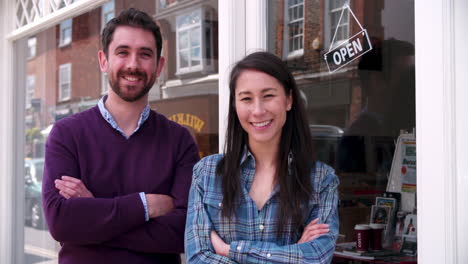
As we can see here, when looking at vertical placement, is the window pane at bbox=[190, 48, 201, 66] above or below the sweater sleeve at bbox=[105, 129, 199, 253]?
above

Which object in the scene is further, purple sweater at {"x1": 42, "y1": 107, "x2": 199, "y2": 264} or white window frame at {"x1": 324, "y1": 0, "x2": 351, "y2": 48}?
white window frame at {"x1": 324, "y1": 0, "x2": 351, "y2": 48}

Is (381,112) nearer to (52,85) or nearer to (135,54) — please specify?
(135,54)

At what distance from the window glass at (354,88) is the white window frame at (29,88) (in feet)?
A: 12.5

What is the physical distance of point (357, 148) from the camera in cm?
337

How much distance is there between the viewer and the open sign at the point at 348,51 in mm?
3058

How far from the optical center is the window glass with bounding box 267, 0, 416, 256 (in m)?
3.00

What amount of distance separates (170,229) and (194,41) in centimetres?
207

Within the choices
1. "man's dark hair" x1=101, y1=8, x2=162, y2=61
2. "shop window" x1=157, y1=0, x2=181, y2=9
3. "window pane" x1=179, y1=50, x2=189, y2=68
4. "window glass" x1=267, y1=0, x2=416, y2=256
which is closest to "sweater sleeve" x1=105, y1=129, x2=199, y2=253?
"man's dark hair" x1=101, y1=8, x2=162, y2=61

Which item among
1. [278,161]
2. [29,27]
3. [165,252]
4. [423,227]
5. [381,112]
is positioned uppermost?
[29,27]

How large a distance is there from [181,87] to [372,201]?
1.83m

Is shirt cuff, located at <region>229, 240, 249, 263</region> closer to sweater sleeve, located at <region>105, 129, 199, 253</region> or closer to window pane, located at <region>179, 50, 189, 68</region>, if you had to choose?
sweater sleeve, located at <region>105, 129, 199, 253</region>

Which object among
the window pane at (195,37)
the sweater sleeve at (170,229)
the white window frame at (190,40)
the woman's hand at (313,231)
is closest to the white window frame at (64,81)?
the white window frame at (190,40)

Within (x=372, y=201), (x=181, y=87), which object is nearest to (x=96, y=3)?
(x=181, y=87)

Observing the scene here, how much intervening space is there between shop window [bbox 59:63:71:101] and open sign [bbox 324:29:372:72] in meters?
3.66
